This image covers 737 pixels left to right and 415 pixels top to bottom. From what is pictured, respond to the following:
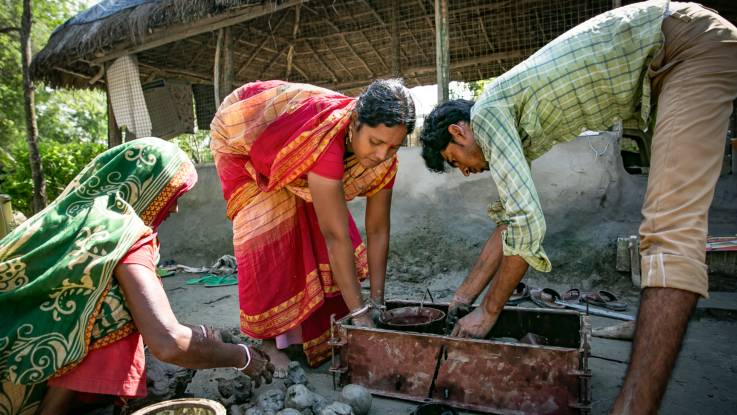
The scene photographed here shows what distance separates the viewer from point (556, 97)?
2.01 meters

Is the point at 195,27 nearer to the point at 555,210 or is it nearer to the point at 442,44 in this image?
the point at 442,44

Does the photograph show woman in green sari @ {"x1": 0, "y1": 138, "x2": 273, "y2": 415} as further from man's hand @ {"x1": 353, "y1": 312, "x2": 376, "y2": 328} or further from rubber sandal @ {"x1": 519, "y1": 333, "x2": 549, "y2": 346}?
rubber sandal @ {"x1": 519, "y1": 333, "x2": 549, "y2": 346}

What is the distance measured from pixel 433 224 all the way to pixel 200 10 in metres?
3.95

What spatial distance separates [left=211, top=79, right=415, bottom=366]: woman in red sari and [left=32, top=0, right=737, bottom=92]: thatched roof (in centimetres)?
368

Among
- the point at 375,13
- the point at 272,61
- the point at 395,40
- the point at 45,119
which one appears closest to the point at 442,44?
the point at 395,40

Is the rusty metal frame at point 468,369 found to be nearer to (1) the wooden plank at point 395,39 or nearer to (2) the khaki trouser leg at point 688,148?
(2) the khaki trouser leg at point 688,148

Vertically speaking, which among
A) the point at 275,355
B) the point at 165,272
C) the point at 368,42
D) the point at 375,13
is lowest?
the point at 165,272

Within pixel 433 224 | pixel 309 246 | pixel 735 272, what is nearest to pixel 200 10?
pixel 433 224

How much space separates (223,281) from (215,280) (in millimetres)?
104

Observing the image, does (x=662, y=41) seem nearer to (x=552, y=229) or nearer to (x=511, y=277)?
(x=511, y=277)

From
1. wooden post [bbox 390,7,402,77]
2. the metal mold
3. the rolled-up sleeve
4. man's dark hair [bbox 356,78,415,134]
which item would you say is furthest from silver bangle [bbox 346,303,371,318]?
wooden post [bbox 390,7,402,77]

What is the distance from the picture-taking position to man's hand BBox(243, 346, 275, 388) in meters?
1.94

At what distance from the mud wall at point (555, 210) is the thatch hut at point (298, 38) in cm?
115

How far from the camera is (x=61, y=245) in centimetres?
163
